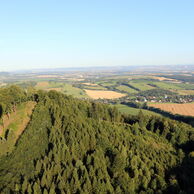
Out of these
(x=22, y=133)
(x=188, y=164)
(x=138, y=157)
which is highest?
(x=22, y=133)

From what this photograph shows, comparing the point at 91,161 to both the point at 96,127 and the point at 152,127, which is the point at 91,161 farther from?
the point at 152,127

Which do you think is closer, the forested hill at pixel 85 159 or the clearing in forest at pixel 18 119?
the forested hill at pixel 85 159

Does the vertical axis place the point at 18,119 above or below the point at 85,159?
above

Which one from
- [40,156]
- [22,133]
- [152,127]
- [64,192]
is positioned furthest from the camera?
[152,127]

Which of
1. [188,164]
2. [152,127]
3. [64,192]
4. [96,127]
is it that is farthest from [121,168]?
[152,127]

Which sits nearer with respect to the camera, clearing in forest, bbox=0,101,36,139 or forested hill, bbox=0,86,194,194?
forested hill, bbox=0,86,194,194

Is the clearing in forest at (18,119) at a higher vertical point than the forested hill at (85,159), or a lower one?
higher

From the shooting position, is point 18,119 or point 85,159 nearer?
point 85,159

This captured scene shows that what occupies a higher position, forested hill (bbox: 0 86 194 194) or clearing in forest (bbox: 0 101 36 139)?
clearing in forest (bbox: 0 101 36 139)
